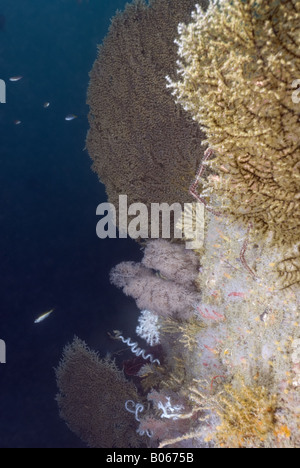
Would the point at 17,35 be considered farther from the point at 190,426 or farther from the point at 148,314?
the point at 190,426

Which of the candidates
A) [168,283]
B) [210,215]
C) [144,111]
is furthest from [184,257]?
[144,111]

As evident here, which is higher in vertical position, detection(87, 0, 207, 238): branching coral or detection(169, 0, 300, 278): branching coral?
detection(87, 0, 207, 238): branching coral

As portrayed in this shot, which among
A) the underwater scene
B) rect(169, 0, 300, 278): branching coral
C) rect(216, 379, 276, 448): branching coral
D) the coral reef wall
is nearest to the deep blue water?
the underwater scene

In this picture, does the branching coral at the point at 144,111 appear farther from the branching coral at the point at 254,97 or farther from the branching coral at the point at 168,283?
the branching coral at the point at 254,97

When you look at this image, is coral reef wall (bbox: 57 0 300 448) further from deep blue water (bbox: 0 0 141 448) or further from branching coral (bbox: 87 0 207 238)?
deep blue water (bbox: 0 0 141 448)

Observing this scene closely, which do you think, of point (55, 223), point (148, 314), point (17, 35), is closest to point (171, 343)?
point (148, 314)
